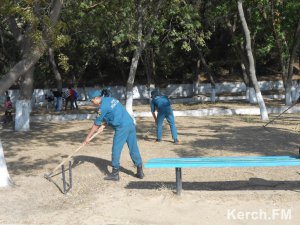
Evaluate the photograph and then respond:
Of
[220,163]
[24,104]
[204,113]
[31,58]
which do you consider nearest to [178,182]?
[220,163]

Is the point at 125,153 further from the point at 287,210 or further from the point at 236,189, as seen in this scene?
the point at 287,210

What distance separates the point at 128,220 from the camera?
6215mm

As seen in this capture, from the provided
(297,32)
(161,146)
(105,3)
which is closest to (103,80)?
(297,32)

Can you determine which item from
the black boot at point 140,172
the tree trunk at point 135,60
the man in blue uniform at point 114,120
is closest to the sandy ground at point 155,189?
the black boot at point 140,172

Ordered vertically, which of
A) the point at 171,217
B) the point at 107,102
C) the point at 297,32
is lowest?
the point at 171,217

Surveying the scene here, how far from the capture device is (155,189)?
7621 millimetres

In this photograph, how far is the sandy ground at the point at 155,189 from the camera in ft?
20.8

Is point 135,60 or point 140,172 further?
point 135,60

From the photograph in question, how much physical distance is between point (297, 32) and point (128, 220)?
58.9 feet

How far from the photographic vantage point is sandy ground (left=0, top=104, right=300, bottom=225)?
633cm

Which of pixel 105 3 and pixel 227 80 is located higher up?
pixel 105 3
